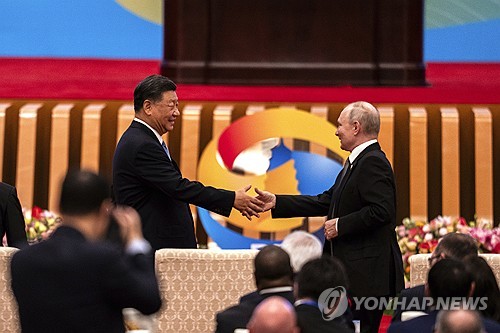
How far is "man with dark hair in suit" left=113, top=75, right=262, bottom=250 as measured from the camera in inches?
193

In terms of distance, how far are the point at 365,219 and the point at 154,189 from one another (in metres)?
0.95

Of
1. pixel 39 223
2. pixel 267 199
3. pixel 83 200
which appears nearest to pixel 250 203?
pixel 267 199

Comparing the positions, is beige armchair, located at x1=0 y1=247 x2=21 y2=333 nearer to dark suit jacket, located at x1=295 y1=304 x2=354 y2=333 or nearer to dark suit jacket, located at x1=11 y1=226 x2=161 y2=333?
dark suit jacket, located at x1=11 y1=226 x2=161 y2=333

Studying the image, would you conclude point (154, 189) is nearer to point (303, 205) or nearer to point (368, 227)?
point (303, 205)

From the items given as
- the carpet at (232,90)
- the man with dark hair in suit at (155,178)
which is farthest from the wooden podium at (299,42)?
the man with dark hair in suit at (155,178)

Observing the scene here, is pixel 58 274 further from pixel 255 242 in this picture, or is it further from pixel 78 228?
pixel 255 242

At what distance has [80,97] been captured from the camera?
7262 mm

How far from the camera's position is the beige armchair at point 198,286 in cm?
442

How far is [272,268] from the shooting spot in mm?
3445

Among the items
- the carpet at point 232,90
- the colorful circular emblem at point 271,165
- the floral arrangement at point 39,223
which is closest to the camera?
the floral arrangement at point 39,223

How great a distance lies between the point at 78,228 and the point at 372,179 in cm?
195

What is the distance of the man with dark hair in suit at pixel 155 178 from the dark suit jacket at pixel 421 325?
5.65ft

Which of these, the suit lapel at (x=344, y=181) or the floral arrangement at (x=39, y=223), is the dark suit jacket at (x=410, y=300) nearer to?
the suit lapel at (x=344, y=181)

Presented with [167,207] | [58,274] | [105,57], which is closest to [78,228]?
[58,274]
